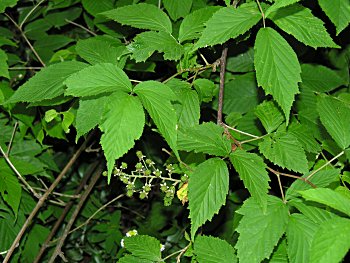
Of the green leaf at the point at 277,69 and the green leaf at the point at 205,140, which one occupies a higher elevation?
the green leaf at the point at 277,69

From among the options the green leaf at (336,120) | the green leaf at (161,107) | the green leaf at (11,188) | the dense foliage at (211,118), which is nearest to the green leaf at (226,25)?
the dense foliage at (211,118)

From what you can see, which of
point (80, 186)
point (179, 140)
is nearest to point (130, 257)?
point (179, 140)

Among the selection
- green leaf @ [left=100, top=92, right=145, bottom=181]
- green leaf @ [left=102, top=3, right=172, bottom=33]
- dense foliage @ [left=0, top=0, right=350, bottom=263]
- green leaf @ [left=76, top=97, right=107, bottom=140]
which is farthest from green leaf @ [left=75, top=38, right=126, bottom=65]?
green leaf @ [left=100, top=92, right=145, bottom=181]

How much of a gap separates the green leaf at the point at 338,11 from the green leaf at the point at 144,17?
46cm

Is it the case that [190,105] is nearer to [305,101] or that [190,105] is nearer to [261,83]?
[261,83]

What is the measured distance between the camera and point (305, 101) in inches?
77.8

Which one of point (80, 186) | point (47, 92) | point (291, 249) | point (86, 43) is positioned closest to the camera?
point (291, 249)

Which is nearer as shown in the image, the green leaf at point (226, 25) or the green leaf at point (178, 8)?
the green leaf at point (226, 25)

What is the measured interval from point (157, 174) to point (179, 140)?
244 millimetres

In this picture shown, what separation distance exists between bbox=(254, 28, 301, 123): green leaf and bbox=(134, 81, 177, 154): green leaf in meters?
0.23

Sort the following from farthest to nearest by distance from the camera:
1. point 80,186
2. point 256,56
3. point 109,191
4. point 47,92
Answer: point 109,191, point 80,186, point 47,92, point 256,56

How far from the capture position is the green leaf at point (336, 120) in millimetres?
1512

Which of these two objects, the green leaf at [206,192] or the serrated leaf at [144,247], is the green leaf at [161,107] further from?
the serrated leaf at [144,247]

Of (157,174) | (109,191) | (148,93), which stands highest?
(148,93)
